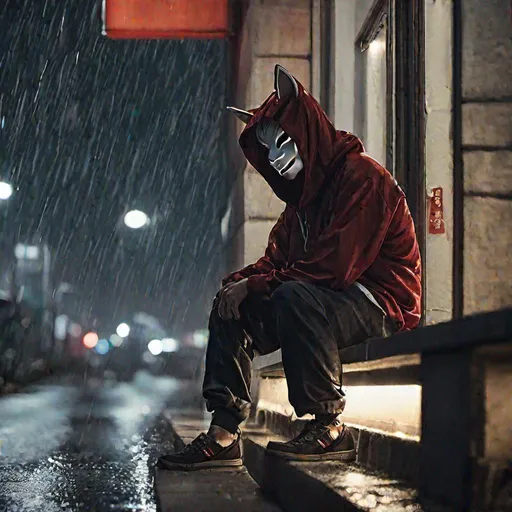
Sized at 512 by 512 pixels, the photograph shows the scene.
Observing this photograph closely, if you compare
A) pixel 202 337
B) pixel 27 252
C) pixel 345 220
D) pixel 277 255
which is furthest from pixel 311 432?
pixel 27 252

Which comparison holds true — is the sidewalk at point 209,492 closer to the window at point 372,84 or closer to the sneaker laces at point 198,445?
the sneaker laces at point 198,445

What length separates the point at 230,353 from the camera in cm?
403

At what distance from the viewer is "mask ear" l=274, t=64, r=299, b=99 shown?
3.88 meters

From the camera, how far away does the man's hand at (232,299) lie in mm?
3891

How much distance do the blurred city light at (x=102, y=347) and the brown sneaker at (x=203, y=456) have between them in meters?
81.5

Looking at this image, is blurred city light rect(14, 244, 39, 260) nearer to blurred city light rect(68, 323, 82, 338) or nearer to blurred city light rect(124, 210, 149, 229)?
blurred city light rect(68, 323, 82, 338)

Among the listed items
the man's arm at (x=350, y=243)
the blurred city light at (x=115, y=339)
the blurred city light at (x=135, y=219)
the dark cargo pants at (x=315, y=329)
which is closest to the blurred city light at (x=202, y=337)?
the blurred city light at (x=135, y=219)

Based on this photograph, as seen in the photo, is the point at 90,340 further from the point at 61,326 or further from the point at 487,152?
the point at 487,152

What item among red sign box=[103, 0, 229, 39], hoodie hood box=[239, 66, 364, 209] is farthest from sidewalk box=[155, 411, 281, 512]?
red sign box=[103, 0, 229, 39]

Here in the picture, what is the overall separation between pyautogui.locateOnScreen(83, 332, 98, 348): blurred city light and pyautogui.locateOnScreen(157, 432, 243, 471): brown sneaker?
77.3m

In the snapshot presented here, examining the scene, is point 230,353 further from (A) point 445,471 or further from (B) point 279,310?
(A) point 445,471

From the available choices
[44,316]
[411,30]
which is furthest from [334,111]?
[44,316]

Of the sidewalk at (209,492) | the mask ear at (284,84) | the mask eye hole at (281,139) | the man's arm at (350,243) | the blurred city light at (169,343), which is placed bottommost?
the blurred city light at (169,343)

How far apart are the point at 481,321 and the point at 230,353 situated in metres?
2.13
